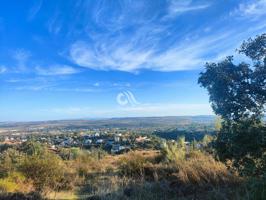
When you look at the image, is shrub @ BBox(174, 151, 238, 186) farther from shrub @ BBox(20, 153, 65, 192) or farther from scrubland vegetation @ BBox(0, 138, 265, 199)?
shrub @ BBox(20, 153, 65, 192)

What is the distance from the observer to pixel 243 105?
7.57 meters

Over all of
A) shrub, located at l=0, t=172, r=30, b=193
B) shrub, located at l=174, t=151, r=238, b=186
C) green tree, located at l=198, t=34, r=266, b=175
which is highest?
green tree, located at l=198, t=34, r=266, b=175

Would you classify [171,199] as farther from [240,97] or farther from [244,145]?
[240,97]

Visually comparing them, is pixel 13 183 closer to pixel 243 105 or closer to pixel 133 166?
pixel 133 166

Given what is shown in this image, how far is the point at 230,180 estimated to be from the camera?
354 inches

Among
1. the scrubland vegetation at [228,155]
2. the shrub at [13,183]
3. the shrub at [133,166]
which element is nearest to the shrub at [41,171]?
the shrub at [13,183]

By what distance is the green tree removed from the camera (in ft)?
24.3

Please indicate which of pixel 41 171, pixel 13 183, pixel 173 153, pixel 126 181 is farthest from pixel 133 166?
pixel 13 183

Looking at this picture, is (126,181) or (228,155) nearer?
(228,155)

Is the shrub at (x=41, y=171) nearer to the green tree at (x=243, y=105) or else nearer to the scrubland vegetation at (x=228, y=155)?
the scrubland vegetation at (x=228, y=155)

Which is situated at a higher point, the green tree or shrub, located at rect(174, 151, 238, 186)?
the green tree

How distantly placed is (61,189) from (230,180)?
552 centimetres

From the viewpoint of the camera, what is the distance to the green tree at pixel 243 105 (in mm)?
7406

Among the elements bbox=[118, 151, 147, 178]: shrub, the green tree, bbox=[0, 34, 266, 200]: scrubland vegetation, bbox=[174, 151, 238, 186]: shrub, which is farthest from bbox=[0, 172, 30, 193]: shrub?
the green tree
